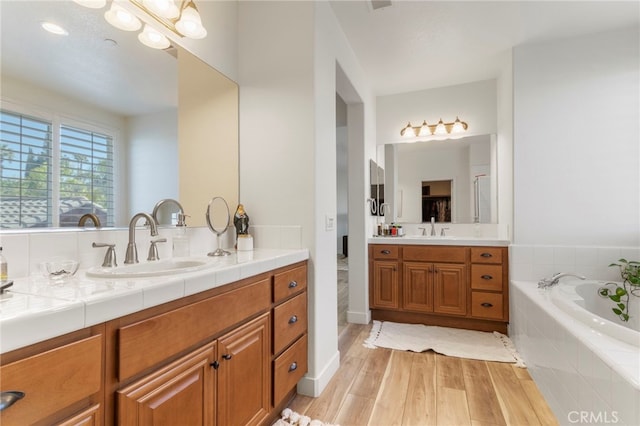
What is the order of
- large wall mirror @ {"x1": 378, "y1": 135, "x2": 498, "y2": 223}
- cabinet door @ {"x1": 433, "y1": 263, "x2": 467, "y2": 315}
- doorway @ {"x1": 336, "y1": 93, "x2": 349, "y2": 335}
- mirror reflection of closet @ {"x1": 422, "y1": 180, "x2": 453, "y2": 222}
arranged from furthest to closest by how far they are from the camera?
doorway @ {"x1": 336, "y1": 93, "x2": 349, "y2": 335}, mirror reflection of closet @ {"x1": 422, "y1": 180, "x2": 453, "y2": 222}, large wall mirror @ {"x1": 378, "y1": 135, "x2": 498, "y2": 223}, cabinet door @ {"x1": 433, "y1": 263, "x2": 467, "y2": 315}

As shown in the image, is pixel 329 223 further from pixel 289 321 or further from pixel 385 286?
pixel 385 286

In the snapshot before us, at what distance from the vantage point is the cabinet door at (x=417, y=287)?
294cm

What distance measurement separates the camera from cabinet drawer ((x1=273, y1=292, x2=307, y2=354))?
152 cm

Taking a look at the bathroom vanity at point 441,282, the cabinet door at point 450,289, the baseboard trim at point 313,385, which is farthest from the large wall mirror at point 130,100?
the cabinet door at point 450,289

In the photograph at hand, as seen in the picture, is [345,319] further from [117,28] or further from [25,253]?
[117,28]

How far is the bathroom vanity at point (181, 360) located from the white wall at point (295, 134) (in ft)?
0.92

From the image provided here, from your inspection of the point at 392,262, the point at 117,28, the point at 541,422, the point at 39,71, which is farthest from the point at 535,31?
the point at 39,71

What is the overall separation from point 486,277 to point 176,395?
2712 millimetres

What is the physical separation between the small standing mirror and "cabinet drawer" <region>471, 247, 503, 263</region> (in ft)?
7.39

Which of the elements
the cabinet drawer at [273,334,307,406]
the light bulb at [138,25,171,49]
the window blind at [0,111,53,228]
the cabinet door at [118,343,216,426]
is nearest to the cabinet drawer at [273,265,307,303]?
the cabinet drawer at [273,334,307,406]

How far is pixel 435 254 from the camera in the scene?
2930 mm

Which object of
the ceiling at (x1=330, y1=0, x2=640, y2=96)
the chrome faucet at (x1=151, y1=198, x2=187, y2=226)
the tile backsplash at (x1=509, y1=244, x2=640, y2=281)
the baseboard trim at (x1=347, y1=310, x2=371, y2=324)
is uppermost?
the ceiling at (x1=330, y1=0, x2=640, y2=96)

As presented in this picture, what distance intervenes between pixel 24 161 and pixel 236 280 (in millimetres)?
840

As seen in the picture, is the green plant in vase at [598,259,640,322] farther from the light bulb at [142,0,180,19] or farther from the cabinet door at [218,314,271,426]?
the light bulb at [142,0,180,19]
